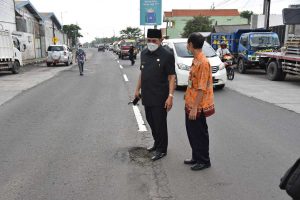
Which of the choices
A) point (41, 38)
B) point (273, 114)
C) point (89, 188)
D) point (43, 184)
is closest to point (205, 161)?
point (89, 188)

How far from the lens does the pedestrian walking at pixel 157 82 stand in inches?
188

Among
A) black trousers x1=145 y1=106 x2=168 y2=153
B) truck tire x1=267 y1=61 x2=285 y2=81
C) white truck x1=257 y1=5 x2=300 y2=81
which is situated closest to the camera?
black trousers x1=145 y1=106 x2=168 y2=153

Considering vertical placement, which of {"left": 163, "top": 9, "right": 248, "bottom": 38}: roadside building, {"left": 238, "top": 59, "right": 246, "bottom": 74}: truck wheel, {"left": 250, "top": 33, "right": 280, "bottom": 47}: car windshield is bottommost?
{"left": 238, "top": 59, "right": 246, "bottom": 74}: truck wheel

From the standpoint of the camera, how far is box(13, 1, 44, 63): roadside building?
3319 centimetres

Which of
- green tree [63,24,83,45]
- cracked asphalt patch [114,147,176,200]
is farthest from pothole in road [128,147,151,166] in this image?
green tree [63,24,83,45]

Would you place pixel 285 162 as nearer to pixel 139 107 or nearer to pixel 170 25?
pixel 139 107

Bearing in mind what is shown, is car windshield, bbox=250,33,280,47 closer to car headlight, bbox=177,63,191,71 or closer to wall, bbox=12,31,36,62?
car headlight, bbox=177,63,191,71

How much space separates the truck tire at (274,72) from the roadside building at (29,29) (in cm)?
2278

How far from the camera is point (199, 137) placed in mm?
4570

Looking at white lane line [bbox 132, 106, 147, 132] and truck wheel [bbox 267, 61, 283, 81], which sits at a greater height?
truck wheel [bbox 267, 61, 283, 81]

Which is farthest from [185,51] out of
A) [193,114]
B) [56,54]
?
[56,54]

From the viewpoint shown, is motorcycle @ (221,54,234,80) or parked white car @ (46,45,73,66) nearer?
motorcycle @ (221,54,234,80)

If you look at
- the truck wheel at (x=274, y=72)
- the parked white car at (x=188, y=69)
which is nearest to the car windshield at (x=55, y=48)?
the parked white car at (x=188, y=69)

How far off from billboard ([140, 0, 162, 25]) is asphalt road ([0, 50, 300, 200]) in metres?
30.4
